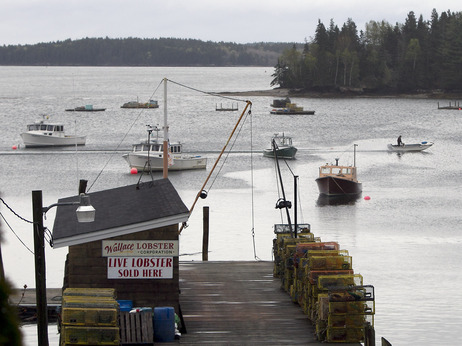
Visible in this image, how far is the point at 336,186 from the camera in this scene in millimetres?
53062

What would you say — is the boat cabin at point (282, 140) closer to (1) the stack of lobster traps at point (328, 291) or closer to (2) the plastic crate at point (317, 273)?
(1) the stack of lobster traps at point (328, 291)

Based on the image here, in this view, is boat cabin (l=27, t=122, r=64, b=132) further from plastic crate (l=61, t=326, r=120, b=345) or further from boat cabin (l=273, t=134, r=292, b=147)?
plastic crate (l=61, t=326, r=120, b=345)

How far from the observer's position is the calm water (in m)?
30.0

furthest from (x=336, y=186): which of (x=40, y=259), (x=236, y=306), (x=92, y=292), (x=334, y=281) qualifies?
(x=40, y=259)

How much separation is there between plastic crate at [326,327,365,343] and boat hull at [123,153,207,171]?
4541 centimetres

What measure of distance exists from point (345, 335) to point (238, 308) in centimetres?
341

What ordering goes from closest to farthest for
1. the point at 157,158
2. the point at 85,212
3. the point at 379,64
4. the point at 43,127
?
the point at 85,212 < the point at 157,158 < the point at 43,127 < the point at 379,64

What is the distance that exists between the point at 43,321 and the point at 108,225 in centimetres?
347

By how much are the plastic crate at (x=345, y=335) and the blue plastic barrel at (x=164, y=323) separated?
128 inches

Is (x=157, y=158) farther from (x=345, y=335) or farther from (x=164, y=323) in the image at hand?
(x=345, y=335)

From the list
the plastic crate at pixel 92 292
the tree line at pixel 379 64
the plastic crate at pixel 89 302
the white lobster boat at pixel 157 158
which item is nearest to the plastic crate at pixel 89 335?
the plastic crate at pixel 89 302

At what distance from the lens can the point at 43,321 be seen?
15945 mm

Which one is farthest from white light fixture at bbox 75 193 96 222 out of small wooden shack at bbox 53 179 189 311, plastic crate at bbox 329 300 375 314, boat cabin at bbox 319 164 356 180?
boat cabin at bbox 319 164 356 180

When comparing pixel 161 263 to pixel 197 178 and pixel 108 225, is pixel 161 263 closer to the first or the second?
pixel 108 225
